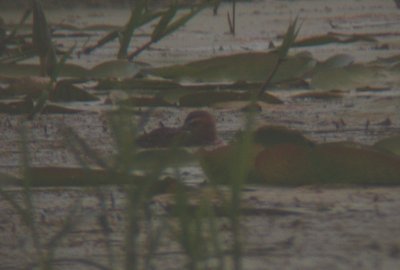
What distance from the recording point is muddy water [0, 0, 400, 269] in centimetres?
114

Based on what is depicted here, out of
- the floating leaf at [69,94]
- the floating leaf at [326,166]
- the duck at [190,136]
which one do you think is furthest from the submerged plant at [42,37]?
the floating leaf at [326,166]

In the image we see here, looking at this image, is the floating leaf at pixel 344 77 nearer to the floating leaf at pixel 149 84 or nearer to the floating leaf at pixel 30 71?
the floating leaf at pixel 149 84

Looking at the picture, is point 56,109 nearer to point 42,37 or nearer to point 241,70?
point 42,37

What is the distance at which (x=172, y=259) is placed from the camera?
44.8 inches

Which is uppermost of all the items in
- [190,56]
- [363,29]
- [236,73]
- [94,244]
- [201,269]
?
[363,29]

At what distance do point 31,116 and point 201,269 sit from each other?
127 centimetres

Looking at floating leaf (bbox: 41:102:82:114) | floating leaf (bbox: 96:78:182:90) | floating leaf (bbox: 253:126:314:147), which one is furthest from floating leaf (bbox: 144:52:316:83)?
floating leaf (bbox: 253:126:314:147)

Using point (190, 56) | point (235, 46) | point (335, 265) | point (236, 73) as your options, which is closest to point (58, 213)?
point (335, 265)

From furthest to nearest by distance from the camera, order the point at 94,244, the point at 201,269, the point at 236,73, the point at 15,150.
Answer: the point at 236,73 → the point at 15,150 → the point at 94,244 → the point at 201,269

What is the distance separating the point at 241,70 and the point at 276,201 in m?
1.26

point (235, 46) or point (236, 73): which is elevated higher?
point (235, 46)

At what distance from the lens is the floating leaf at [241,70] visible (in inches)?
103

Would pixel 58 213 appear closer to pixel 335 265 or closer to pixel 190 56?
pixel 335 265

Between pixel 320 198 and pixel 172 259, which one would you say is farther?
pixel 320 198
